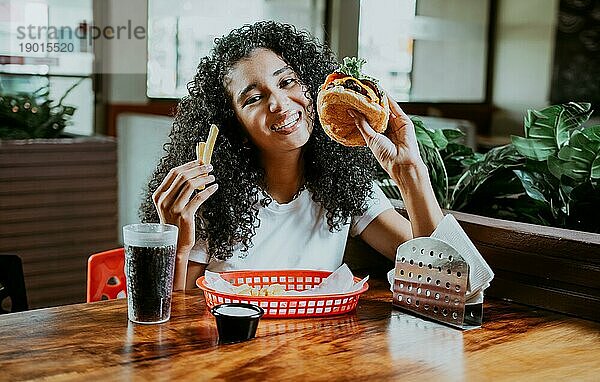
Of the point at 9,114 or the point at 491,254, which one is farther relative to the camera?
the point at 9,114

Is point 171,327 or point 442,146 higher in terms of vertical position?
point 442,146

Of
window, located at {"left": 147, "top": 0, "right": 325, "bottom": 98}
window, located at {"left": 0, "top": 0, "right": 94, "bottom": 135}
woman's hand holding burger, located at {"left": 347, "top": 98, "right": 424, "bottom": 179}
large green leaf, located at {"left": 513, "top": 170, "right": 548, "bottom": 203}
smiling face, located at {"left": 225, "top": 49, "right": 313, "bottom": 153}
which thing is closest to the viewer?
woman's hand holding burger, located at {"left": 347, "top": 98, "right": 424, "bottom": 179}

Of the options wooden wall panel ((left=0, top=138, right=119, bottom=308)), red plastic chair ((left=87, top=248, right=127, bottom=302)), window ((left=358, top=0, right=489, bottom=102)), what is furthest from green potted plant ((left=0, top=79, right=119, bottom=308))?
window ((left=358, top=0, right=489, bottom=102))

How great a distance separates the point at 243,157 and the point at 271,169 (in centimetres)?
7

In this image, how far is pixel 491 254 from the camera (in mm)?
1976

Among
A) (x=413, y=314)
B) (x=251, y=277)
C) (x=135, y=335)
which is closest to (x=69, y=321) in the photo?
(x=135, y=335)

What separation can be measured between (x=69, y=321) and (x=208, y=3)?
442cm

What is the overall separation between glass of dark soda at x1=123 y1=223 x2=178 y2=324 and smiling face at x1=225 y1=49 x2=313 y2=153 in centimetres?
43

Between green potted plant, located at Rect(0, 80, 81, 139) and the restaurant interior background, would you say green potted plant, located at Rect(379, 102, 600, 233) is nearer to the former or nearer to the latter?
the restaurant interior background

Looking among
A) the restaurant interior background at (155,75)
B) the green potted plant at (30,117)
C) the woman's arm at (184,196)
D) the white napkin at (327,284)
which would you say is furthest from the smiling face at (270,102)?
the green potted plant at (30,117)

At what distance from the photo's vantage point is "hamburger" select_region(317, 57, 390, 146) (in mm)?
1803

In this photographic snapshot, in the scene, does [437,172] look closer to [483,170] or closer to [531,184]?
[483,170]

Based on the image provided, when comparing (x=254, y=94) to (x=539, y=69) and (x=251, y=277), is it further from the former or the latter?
(x=539, y=69)

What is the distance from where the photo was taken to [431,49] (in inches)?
286
